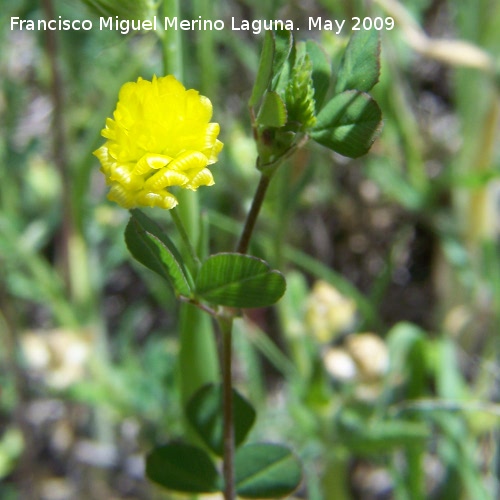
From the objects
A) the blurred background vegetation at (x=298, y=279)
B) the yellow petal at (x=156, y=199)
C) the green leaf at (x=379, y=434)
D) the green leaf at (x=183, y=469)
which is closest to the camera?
the yellow petal at (x=156, y=199)

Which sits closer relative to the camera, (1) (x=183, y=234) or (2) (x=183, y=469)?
(1) (x=183, y=234)

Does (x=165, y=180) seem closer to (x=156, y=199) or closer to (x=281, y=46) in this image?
(x=156, y=199)

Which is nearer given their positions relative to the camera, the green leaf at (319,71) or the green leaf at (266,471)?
the green leaf at (319,71)

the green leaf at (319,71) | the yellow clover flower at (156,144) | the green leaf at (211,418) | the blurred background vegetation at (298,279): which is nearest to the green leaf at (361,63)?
the green leaf at (319,71)

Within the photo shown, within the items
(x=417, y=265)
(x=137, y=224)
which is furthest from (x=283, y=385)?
(x=137, y=224)

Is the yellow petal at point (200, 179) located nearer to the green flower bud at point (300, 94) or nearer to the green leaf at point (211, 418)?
the green flower bud at point (300, 94)

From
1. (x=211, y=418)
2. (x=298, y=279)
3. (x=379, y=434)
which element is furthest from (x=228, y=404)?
(x=298, y=279)

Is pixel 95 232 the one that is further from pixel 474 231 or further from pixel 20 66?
pixel 474 231

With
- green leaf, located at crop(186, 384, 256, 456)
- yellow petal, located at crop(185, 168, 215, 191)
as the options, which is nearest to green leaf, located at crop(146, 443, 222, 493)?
green leaf, located at crop(186, 384, 256, 456)
